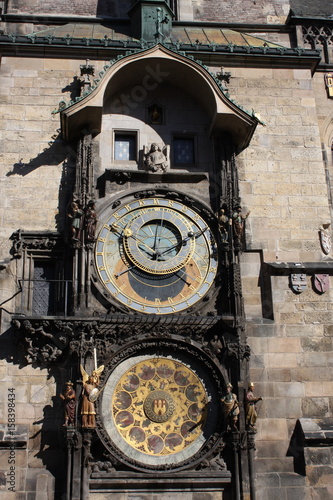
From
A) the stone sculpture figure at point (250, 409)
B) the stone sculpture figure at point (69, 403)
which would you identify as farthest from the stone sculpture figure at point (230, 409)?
the stone sculpture figure at point (69, 403)

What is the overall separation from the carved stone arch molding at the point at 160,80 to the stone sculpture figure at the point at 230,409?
15.5 feet

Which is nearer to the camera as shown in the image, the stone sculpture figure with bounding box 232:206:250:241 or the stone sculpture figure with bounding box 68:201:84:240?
the stone sculpture figure with bounding box 68:201:84:240

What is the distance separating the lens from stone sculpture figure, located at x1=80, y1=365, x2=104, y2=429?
11.7 metres

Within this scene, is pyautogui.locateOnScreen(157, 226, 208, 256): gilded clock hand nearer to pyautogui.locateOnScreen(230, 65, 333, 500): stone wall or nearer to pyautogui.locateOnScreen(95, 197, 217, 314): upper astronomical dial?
pyautogui.locateOnScreen(95, 197, 217, 314): upper astronomical dial

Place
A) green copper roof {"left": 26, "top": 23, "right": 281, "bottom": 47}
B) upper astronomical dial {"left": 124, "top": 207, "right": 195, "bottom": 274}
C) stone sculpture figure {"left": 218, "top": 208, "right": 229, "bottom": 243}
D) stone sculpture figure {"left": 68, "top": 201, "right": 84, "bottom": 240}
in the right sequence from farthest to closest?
green copper roof {"left": 26, "top": 23, "right": 281, "bottom": 47}, stone sculpture figure {"left": 218, "top": 208, "right": 229, "bottom": 243}, upper astronomical dial {"left": 124, "top": 207, "right": 195, "bottom": 274}, stone sculpture figure {"left": 68, "top": 201, "right": 84, "bottom": 240}

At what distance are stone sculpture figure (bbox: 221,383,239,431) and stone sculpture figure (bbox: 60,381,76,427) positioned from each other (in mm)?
2286

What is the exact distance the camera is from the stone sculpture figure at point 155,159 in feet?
45.7

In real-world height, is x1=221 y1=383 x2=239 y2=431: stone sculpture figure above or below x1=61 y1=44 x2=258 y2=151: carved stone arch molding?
below

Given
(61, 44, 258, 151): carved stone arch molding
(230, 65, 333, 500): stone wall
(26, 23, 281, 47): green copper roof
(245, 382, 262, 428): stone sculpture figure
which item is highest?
(26, 23, 281, 47): green copper roof

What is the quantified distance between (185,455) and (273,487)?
1.42 metres

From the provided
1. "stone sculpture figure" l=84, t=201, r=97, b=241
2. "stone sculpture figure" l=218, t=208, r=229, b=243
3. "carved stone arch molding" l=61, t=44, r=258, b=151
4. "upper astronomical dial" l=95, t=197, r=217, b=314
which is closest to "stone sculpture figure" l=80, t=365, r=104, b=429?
"upper astronomical dial" l=95, t=197, r=217, b=314

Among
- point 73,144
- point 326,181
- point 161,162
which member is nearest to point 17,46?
point 73,144

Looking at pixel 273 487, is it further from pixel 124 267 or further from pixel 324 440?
pixel 124 267

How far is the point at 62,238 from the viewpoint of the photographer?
13.4 m
